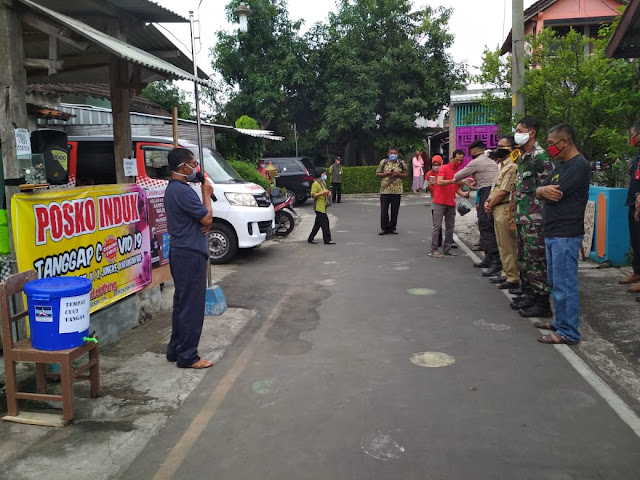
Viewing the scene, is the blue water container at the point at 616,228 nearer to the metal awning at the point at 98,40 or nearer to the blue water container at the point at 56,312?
the metal awning at the point at 98,40

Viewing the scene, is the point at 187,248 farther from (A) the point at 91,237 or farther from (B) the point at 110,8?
(B) the point at 110,8

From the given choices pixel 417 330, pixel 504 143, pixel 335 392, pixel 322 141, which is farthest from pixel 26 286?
pixel 322 141

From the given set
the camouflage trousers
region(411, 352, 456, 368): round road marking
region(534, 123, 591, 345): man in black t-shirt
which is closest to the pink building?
the camouflage trousers

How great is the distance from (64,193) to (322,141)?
26.3 meters

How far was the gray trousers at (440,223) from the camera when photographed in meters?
10.6

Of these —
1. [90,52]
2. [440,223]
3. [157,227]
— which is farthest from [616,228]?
[90,52]

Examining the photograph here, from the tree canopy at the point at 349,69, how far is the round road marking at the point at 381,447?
24773mm

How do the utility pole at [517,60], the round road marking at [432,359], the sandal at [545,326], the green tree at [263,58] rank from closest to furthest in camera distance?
1. the round road marking at [432,359]
2. the sandal at [545,326]
3. the utility pole at [517,60]
4. the green tree at [263,58]

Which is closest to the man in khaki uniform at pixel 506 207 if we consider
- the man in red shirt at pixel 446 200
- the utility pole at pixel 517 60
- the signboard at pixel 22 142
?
the man in red shirt at pixel 446 200

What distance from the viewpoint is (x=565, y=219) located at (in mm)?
5449

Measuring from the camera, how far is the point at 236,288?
8406 millimetres

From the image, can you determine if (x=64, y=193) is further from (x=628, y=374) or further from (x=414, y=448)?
(x=628, y=374)

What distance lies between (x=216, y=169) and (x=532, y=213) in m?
6.06

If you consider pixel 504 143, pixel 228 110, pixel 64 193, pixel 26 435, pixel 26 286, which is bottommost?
pixel 26 435
